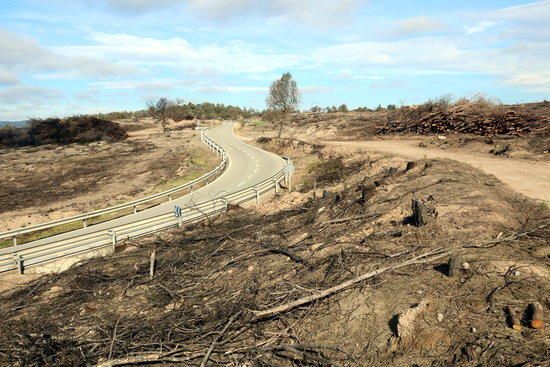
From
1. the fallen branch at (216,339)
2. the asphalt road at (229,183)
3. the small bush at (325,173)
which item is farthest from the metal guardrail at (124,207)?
the fallen branch at (216,339)

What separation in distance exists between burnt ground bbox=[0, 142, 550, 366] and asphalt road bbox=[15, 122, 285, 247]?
5707 millimetres

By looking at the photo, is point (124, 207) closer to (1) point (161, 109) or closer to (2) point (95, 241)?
(2) point (95, 241)

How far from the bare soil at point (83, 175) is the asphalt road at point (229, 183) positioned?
2960mm

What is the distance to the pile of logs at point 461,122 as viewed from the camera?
23.5m

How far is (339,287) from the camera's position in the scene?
22.6ft

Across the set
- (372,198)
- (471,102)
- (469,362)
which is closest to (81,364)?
(469,362)

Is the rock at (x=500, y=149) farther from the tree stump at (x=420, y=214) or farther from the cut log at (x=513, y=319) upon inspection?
the cut log at (x=513, y=319)

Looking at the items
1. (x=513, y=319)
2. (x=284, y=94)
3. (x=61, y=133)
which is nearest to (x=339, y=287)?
(x=513, y=319)

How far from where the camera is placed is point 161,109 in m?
72.0

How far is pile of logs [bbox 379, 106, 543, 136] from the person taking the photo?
23547 mm

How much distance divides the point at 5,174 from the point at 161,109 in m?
40.7

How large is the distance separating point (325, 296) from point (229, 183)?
773 inches

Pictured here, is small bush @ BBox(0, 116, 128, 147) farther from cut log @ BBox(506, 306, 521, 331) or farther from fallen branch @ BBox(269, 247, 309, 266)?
cut log @ BBox(506, 306, 521, 331)

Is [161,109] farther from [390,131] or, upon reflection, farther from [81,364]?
→ [81,364]
